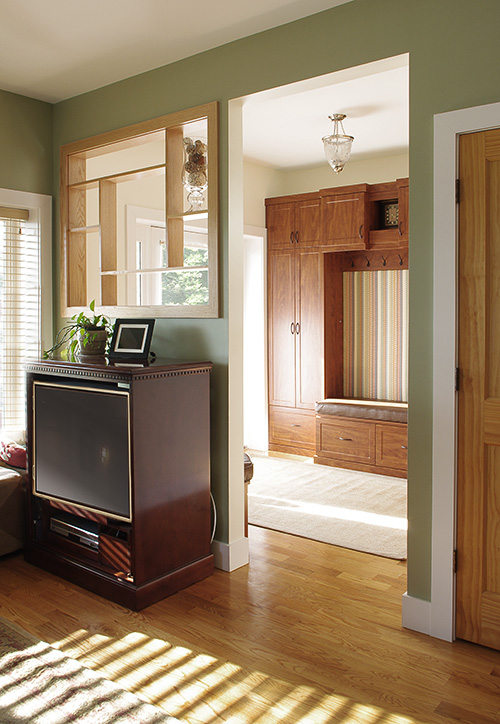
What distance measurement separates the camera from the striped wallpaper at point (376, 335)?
554 centimetres

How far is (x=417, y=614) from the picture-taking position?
2580 millimetres

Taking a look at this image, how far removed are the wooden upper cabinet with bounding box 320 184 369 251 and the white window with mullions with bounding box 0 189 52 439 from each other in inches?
98.6

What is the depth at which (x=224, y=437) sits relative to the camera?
3.20 metres

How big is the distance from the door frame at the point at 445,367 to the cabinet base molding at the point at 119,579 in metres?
1.13

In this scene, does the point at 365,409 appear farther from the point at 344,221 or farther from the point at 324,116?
the point at 324,116

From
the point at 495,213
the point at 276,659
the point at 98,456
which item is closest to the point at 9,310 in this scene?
the point at 98,456

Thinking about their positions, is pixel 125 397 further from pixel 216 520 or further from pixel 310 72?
pixel 310 72

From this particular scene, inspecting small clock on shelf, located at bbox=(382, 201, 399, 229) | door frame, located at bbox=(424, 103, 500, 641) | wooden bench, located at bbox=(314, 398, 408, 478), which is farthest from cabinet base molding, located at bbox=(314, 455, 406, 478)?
door frame, located at bbox=(424, 103, 500, 641)

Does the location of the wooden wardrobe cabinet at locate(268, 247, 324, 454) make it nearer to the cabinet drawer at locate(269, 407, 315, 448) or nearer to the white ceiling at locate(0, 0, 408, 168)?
the cabinet drawer at locate(269, 407, 315, 448)

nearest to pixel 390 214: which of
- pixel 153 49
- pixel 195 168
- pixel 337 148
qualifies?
pixel 337 148

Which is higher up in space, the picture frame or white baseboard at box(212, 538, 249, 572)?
the picture frame

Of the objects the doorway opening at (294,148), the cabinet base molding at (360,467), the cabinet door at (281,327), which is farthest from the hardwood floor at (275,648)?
the cabinet door at (281,327)

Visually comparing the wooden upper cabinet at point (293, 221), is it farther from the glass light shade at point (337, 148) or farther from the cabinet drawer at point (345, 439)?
the cabinet drawer at point (345, 439)

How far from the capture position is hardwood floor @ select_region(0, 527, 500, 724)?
82.3 inches
